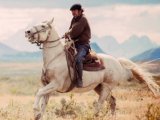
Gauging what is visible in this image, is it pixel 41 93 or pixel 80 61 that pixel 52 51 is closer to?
pixel 80 61

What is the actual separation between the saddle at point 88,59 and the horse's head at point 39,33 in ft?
2.25

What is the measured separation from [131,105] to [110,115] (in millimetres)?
5094

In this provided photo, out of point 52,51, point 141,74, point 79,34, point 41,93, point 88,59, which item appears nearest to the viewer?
point 41,93

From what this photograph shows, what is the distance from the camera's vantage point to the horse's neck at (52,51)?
14.5 m

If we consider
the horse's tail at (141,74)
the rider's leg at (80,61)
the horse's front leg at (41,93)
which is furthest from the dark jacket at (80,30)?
the horse's tail at (141,74)

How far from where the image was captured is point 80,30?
585 inches

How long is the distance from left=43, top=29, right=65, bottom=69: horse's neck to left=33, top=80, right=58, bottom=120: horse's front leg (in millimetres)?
501

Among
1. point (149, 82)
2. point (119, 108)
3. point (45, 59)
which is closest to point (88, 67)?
point (45, 59)

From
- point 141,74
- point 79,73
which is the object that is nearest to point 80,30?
point 79,73

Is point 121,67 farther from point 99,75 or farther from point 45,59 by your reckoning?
point 45,59

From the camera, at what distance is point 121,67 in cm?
1686

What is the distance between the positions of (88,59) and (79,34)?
852mm

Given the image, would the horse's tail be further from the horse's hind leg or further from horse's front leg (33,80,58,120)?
horse's front leg (33,80,58,120)

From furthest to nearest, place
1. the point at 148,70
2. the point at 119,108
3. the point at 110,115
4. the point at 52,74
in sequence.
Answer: the point at 119,108
the point at 148,70
the point at 110,115
the point at 52,74
